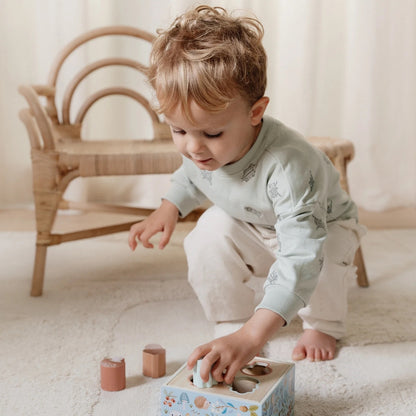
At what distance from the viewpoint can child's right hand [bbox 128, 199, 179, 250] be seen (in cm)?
125

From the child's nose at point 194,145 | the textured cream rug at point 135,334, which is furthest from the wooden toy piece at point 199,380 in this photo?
the child's nose at point 194,145

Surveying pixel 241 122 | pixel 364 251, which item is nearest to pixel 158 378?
pixel 241 122

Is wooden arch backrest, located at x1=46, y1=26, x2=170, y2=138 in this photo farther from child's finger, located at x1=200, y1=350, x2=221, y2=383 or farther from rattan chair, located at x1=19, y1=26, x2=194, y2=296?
child's finger, located at x1=200, y1=350, x2=221, y2=383

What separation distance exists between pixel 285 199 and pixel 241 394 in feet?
1.10

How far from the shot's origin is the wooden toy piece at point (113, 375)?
1038 mm

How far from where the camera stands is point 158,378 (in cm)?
110

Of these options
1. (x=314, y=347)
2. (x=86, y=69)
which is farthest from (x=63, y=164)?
(x=314, y=347)

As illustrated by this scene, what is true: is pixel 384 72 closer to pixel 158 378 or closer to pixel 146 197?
pixel 146 197

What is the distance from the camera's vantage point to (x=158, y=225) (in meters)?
1.28

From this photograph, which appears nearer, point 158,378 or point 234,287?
point 158,378

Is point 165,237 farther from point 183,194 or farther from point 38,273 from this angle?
point 38,273

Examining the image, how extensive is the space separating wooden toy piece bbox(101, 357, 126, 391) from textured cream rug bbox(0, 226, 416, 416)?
0.04ft

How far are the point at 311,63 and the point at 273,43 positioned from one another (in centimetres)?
15

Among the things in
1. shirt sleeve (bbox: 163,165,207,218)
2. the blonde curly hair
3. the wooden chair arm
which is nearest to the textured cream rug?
shirt sleeve (bbox: 163,165,207,218)
